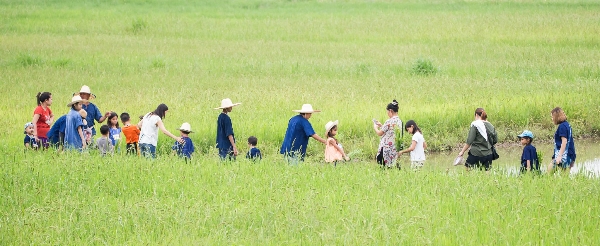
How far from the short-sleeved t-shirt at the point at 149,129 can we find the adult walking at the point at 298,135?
200cm

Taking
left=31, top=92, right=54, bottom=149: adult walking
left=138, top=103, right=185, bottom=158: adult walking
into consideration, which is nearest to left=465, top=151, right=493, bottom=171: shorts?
left=138, top=103, right=185, bottom=158: adult walking

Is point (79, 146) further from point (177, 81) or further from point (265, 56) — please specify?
point (265, 56)

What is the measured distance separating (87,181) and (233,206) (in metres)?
2.31

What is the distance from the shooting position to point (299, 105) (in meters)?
18.5

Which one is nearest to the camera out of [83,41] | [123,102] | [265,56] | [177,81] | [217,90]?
[123,102]

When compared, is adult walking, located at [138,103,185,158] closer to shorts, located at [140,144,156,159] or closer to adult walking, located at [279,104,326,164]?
shorts, located at [140,144,156,159]

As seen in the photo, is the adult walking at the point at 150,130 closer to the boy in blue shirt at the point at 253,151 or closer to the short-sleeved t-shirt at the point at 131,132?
the short-sleeved t-shirt at the point at 131,132

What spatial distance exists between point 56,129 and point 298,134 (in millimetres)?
3813

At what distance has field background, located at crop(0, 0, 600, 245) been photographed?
9258mm

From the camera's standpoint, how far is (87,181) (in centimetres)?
1120

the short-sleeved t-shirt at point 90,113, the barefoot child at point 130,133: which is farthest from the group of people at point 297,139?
the short-sleeved t-shirt at point 90,113

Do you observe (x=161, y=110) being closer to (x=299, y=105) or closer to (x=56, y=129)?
(x=56, y=129)

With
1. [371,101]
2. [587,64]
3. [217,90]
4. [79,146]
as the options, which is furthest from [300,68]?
[79,146]

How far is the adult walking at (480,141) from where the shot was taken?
41.7 feet
